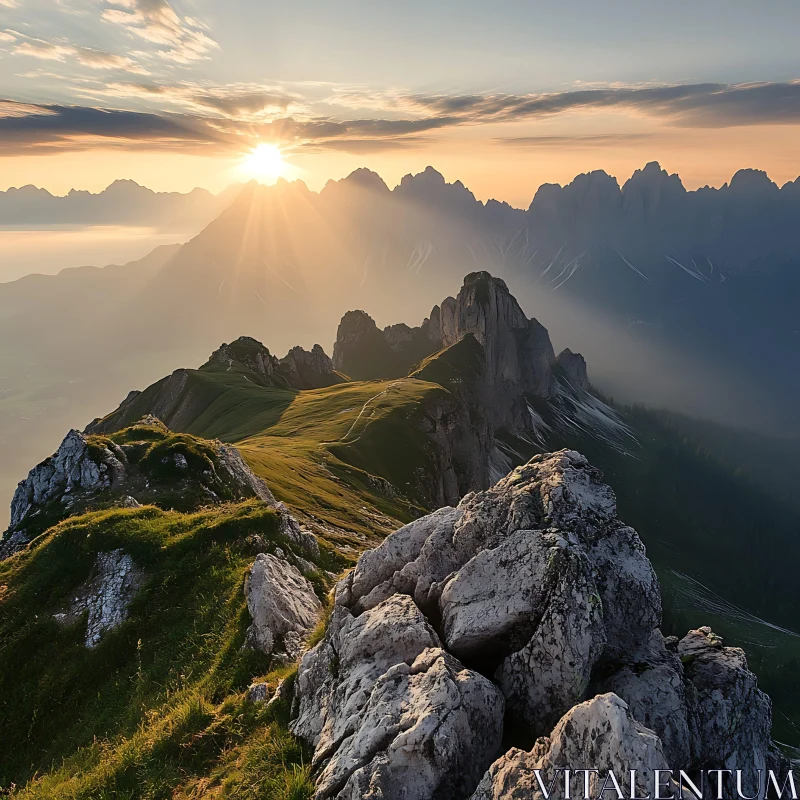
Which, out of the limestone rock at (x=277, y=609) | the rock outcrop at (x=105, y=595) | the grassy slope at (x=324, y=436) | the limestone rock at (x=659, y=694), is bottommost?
the grassy slope at (x=324, y=436)

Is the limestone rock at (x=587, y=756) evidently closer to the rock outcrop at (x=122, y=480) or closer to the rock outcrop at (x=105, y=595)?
the rock outcrop at (x=105, y=595)

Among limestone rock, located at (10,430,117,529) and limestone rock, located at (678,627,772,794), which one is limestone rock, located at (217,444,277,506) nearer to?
limestone rock, located at (10,430,117,529)

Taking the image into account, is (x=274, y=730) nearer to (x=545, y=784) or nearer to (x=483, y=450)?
(x=545, y=784)

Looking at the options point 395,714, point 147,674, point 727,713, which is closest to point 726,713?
point 727,713

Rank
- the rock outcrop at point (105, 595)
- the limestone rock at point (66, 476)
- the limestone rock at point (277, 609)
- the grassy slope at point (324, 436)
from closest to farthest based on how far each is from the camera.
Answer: the limestone rock at point (277, 609) < the rock outcrop at point (105, 595) < the limestone rock at point (66, 476) < the grassy slope at point (324, 436)

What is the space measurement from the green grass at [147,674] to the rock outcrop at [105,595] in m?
0.35

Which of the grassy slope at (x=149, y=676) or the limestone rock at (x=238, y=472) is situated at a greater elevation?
the grassy slope at (x=149, y=676)

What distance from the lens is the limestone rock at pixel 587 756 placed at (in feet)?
28.5

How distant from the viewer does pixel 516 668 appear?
12.4 meters

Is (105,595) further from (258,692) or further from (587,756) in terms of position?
(587,756)

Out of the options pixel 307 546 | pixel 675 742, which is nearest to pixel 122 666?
pixel 307 546

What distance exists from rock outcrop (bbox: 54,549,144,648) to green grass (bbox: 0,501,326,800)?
35 cm

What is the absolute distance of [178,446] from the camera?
34.8 m

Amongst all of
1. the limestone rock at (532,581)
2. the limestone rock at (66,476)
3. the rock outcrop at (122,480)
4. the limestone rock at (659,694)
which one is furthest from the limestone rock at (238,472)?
the limestone rock at (659,694)
